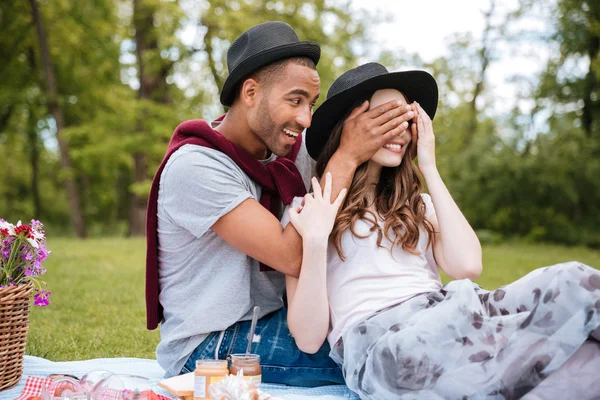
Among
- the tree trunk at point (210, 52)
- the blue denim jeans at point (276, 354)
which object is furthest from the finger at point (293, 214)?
the tree trunk at point (210, 52)

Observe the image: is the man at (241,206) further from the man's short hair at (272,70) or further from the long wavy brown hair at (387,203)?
the long wavy brown hair at (387,203)

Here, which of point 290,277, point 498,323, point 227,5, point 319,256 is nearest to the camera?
point 498,323

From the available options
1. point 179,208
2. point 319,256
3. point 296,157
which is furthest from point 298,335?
point 296,157

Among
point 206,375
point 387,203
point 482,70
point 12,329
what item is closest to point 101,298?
point 12,329

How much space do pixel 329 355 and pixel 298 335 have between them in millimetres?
208

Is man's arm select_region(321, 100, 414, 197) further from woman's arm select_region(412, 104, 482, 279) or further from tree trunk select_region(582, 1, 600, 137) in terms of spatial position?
tree trunk select_region(582, 1, 600, 137)

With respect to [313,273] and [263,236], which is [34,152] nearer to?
[263,236]

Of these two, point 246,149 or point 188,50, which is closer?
point 246,149

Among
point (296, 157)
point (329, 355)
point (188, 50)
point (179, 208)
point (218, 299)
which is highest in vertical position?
point (188, 50)

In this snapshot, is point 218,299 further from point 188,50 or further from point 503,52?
point 503,52

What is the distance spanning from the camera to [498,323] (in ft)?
8.15

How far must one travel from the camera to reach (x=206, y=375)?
259 centimetres

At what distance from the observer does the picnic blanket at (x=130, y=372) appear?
2986mm

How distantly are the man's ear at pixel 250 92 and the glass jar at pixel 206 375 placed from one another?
128cm
